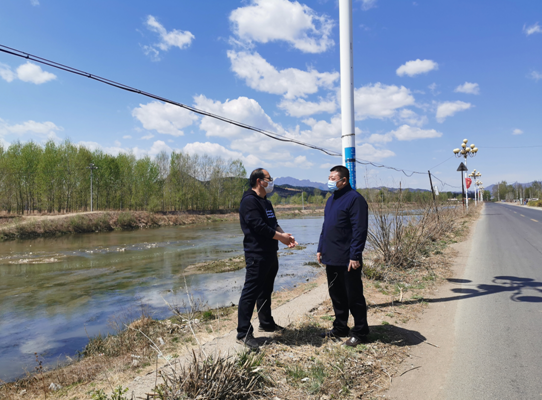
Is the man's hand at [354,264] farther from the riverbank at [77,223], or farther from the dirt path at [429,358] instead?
the riverbank at [77,223]

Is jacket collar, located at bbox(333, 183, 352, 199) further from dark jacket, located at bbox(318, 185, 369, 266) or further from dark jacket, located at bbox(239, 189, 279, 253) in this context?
dark jacket, located at bbox(239, 189, 279, 253)

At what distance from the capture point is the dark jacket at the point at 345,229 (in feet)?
12.2

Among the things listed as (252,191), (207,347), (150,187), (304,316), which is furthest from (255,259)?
(150,187)

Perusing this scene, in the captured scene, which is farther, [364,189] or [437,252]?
[437,252]

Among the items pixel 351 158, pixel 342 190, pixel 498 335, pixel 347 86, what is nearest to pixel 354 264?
pixel 342 190

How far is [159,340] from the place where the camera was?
4734 mm

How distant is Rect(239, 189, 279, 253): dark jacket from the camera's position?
3754 millimetres

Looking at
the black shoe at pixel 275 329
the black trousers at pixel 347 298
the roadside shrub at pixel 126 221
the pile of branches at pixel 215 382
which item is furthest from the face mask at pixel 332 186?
the roadside shrub at pixel 126 221

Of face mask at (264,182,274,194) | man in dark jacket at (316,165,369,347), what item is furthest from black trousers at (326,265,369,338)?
face mask at (264,182,274,194)

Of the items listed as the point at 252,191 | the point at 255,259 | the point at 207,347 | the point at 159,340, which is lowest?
the point at 159,340

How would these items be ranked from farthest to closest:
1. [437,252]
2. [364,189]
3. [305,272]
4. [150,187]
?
[150,187], [305,272], [437,252], [364,189]

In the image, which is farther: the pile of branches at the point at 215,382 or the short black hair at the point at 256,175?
the short black hair at the point at 256,175

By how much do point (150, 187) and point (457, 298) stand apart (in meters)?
59.5

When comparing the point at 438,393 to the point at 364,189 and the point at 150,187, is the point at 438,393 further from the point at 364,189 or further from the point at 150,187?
the point at 150,187
